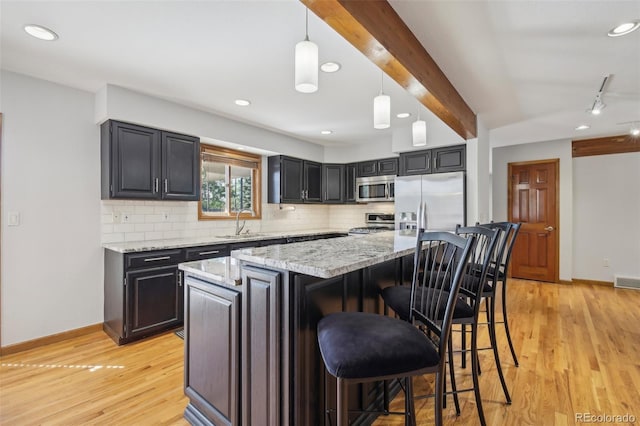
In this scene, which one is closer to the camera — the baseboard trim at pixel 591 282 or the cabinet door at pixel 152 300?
the cabinet door at pixel 152 300

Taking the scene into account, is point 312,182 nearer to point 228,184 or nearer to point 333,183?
point 333,183

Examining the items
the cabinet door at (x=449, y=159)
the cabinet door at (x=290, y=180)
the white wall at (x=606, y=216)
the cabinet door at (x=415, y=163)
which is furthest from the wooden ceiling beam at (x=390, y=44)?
the white wall at (x=606, y=216)

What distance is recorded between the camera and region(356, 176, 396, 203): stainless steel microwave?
202 inches

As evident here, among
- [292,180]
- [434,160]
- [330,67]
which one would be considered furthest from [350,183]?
[330,67]

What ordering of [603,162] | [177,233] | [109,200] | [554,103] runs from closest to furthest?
[109,200], [554,103], [177,233], [603,162]

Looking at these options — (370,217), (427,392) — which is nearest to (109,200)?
(427,392)

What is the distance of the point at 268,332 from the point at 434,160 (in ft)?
12.6

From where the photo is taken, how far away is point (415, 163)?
4.66 m

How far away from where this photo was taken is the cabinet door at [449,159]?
13.8 ft

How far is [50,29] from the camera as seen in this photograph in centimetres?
207

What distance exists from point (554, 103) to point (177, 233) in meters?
4.65

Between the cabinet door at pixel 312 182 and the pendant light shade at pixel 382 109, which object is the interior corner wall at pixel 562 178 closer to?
the cabinet door at pixel 312 182

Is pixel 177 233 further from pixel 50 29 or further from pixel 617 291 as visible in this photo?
pixel 617 291

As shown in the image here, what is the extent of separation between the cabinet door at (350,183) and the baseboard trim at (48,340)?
3970mm
